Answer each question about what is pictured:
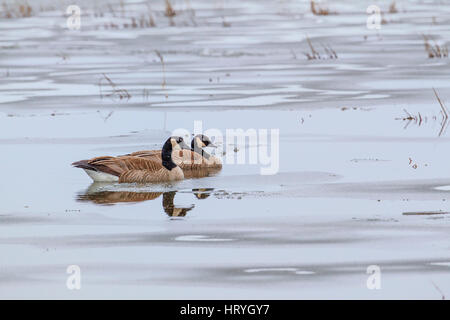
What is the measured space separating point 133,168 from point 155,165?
0.25 meters

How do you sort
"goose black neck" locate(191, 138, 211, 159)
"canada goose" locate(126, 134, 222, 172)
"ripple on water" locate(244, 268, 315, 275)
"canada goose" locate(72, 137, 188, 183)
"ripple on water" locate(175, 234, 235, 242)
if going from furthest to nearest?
1. "goose black neck" locate(191, 138, 211, 159)
2. "canada goose" locate(126, 134, 222, 172)
3. "canada goose" locate(72, 137, 188, 183)
4. "ripple on water" locate(175, 234, 235, 242)
5. "ripple on water" locate(244, 268, 315, 275)

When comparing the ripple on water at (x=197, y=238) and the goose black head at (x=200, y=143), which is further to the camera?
the goose black head at (x=200, y=143)

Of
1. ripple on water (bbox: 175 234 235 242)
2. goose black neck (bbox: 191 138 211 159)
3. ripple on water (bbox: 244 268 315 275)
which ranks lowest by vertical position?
ripple on water (bbox: 244 268 315 275)

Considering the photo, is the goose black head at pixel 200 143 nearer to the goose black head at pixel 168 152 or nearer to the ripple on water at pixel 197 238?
the goose black head at pixel 168 152

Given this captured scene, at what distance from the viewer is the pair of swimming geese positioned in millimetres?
12559

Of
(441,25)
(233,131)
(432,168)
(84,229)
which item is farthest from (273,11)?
(84,229)

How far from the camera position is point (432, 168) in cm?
1288

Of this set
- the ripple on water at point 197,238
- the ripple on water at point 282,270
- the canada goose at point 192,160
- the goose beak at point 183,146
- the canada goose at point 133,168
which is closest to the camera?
the ripple on water at point 282,270

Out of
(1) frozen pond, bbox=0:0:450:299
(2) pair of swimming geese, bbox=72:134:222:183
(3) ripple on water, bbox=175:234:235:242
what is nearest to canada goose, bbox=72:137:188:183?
(2) pair of swimming geese, bbox=72:134:222:183

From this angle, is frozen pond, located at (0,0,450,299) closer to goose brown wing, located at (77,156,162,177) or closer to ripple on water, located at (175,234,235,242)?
ripple on water, located at (175,234,235,242)

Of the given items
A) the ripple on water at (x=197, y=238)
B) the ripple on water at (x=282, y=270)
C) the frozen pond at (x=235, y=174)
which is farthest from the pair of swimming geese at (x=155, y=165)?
the ripple on water at (x=282, y=270)

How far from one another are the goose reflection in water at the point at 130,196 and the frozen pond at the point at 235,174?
3 centimetres

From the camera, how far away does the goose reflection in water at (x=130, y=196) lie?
446 inches

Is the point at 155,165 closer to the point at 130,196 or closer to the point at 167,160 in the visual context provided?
the point at 167,160
